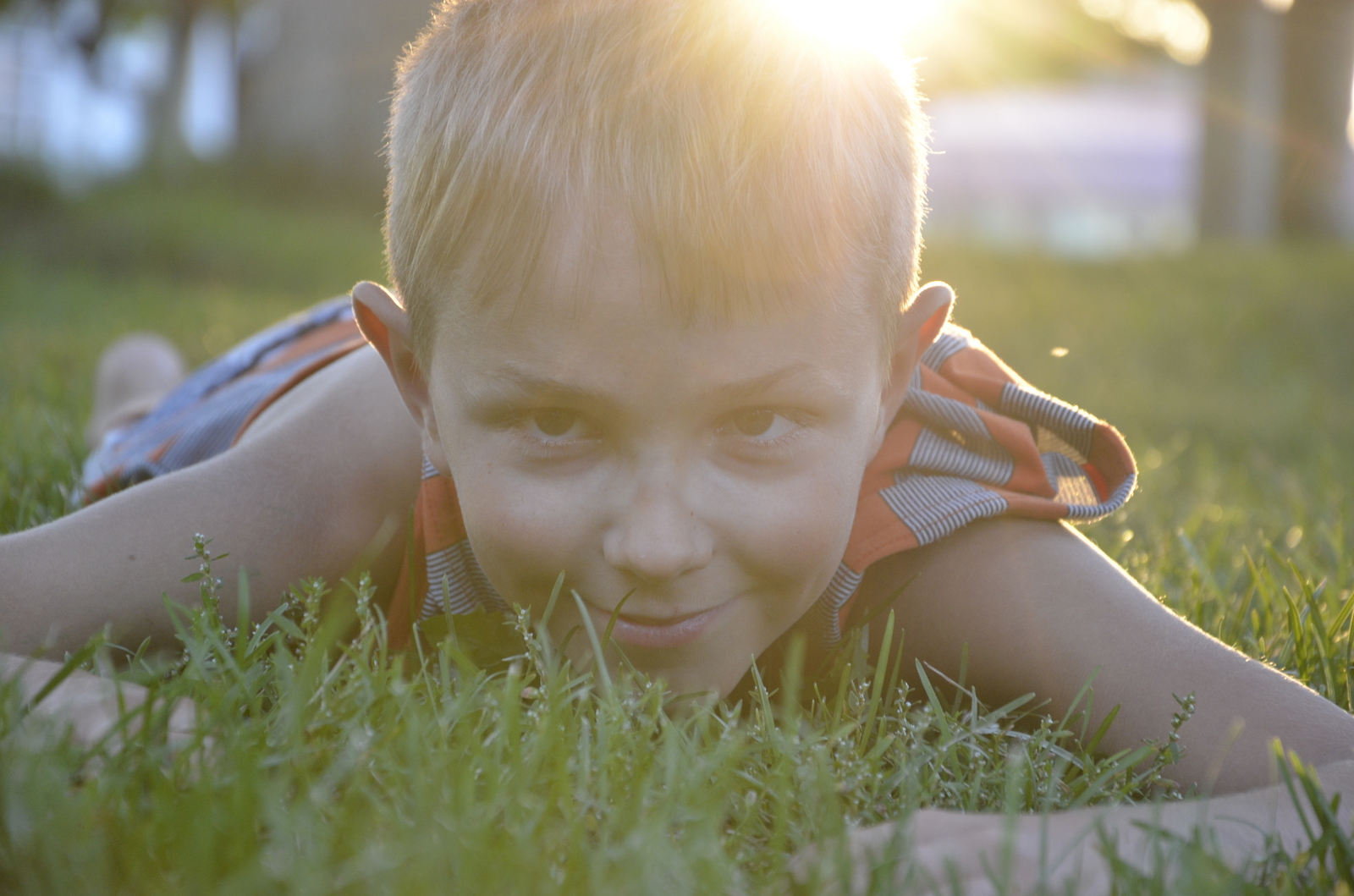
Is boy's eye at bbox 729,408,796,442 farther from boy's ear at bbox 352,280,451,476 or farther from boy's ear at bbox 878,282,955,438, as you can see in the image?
boy's ear at bbox 352,280,451,476

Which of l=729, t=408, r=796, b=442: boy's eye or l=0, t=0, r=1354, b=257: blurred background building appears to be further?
l=0, t=0, r=1354, b=257: blurred background building

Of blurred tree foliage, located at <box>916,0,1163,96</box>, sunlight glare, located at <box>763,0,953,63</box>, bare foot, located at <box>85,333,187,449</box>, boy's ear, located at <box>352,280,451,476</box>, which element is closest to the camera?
sunlight glare, located at <box>763,0,953,63</box>

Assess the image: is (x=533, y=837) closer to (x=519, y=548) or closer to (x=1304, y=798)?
(x=519, y=548)

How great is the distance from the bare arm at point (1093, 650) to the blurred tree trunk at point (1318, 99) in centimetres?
1097

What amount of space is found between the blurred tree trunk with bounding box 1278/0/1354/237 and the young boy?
1081cm

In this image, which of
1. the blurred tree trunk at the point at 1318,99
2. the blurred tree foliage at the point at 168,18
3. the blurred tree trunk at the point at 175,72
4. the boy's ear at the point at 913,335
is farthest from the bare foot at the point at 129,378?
the blurred tree foliage at the point at 168,18

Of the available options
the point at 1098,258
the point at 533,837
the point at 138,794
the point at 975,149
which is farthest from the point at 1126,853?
the point at 975,149

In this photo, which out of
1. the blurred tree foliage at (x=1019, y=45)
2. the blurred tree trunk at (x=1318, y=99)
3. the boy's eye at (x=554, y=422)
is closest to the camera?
the boy's eye at (x=554, y=422)

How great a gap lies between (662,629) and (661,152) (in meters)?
0.62

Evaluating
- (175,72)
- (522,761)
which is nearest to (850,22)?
(522,761)

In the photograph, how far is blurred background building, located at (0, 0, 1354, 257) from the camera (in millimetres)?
11062

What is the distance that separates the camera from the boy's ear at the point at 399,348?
1.74 meters

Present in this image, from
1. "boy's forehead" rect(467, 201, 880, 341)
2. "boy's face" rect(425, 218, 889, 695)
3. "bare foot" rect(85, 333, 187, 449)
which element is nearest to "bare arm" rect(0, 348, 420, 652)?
"boy's face" rect(425, 218, 889, 695)

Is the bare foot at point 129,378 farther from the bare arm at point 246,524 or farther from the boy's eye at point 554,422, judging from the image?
the boy's eye at point 554,422
